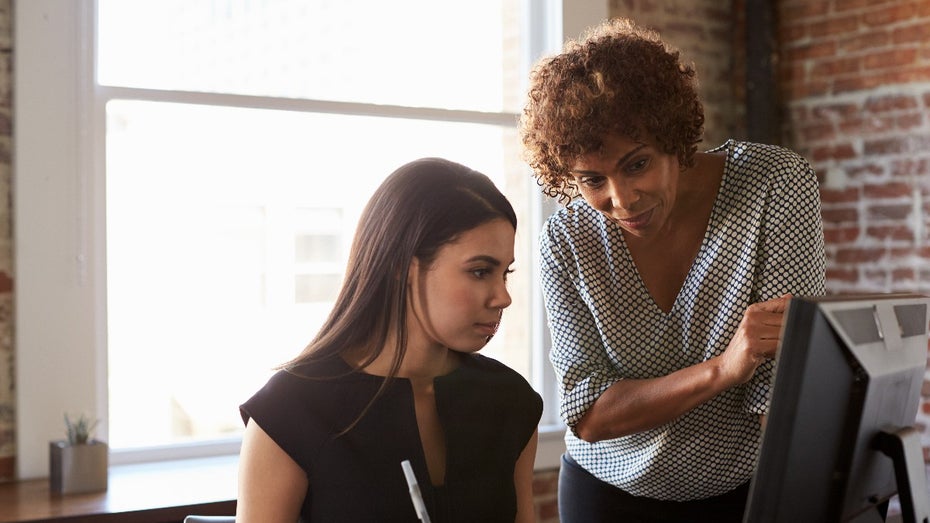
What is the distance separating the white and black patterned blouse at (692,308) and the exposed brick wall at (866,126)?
1.89m

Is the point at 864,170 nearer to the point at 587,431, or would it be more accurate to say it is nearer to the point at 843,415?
the point at 587,431

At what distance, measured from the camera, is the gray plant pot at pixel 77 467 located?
258cm

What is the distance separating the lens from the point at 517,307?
3.72 metres

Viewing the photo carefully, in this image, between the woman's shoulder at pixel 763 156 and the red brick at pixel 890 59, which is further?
the red brick at pixel 890 59

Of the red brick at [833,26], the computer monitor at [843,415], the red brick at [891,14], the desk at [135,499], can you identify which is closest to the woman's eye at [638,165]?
the computer monitor at [843,415]

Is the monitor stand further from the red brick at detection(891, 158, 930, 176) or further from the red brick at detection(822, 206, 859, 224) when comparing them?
the red brick at detection(822, 206, 859, 224)

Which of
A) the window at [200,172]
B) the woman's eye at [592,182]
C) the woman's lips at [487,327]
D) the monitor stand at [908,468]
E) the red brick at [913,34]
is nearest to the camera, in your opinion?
the monitor stand at [908,468]

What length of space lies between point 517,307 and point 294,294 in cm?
81

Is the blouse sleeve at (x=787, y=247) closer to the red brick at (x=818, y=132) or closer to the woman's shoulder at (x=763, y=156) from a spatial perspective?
the woman's shoulder at (x=763, y=156)

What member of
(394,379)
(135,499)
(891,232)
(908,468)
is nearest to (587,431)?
(394,379)

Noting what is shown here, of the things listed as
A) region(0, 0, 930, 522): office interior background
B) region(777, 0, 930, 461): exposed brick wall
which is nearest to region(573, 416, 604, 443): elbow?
region(0, 0, 930, 522): office interior background

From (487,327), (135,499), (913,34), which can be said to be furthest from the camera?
(913,34)

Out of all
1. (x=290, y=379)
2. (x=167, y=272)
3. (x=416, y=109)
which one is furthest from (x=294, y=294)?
(x=290, y=379)

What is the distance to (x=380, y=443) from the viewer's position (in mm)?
1635
